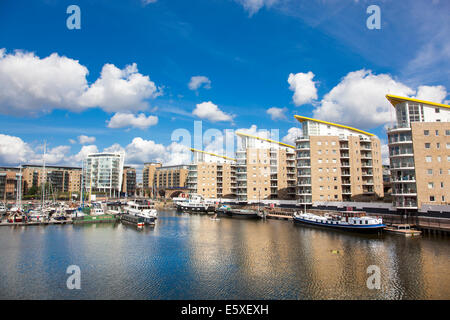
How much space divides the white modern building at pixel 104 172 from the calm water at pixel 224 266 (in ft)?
448

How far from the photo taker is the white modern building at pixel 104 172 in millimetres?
181875

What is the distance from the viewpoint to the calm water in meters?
24.4

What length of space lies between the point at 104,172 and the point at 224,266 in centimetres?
17090

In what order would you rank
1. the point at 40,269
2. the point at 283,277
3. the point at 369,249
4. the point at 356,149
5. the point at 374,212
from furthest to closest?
the point at 356,149 → the point at 374,212 → the point at 369,249 → the point at 40,269 → the point at 283,277

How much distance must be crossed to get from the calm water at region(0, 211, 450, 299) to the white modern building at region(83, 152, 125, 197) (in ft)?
448

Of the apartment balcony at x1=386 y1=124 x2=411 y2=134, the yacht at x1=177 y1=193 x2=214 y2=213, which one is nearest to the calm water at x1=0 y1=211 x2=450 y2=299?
the apartment balcony at x1=386 y1=124 x2=411 y2=134

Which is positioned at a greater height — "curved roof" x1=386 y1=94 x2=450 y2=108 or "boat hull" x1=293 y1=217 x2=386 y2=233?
"curved roof" x1=386 y1=94 x2=450 y2=108

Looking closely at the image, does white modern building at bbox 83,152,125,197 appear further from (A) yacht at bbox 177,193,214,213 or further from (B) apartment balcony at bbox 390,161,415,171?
(B) apartment balcony at bbox 390,161,415,171

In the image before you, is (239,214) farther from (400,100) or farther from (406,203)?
(400,100)

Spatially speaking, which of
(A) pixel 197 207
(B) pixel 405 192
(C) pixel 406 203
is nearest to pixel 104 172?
(A) pixel 197 207
